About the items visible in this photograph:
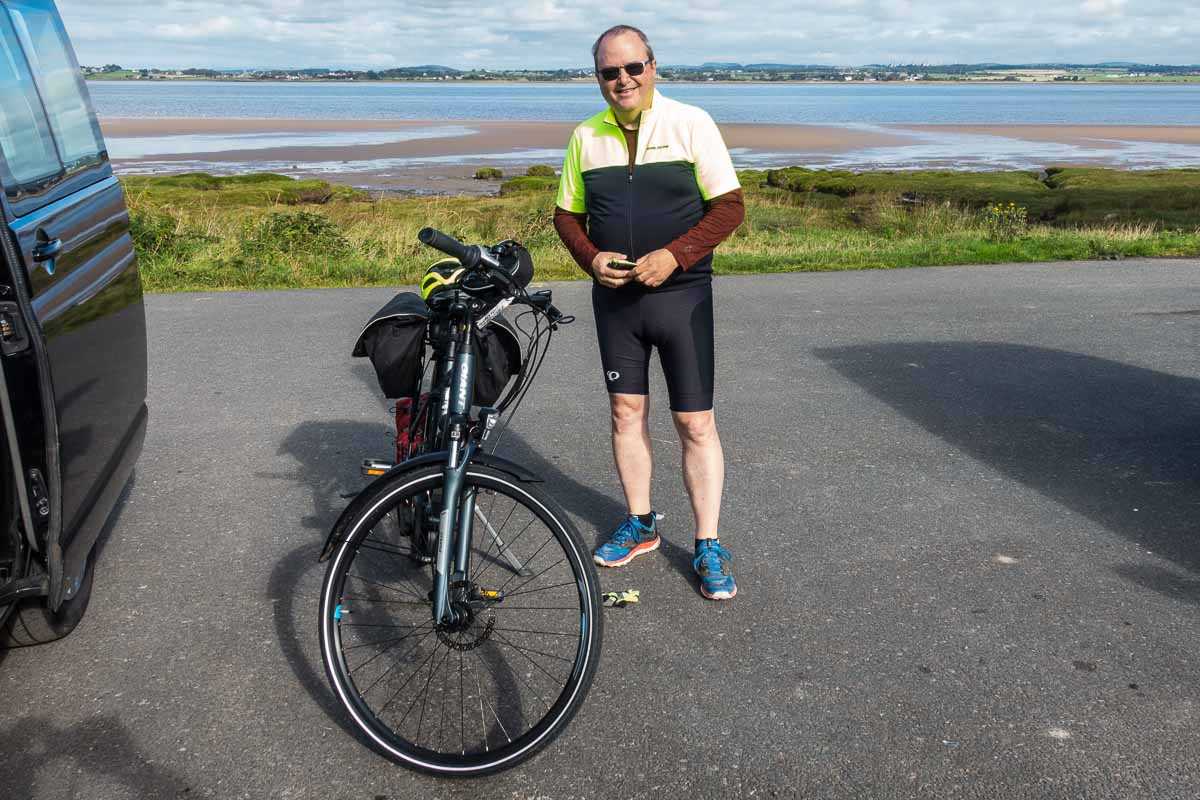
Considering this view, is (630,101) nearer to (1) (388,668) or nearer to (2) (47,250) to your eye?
(2) (47,250)

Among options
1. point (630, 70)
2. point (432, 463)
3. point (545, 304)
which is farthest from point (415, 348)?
point (630, 70)

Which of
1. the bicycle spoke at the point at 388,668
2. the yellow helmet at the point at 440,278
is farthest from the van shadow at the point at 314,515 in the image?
the yellow helmet at the point at 440,278

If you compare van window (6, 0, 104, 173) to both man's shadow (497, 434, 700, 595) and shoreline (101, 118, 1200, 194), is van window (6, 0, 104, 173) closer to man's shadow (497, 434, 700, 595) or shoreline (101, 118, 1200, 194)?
man's shadow (497, 434, 700, 595)

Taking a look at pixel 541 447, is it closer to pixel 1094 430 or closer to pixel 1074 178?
pixel 1094 430

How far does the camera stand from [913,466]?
5.87 m

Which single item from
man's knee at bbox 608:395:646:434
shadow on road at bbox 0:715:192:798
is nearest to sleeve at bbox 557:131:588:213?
man's knee at bbox 608:395:646:434

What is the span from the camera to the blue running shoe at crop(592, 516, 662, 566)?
4.59 meters

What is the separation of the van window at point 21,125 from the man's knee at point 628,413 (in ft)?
7.24

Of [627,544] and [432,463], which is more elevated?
[432,463]

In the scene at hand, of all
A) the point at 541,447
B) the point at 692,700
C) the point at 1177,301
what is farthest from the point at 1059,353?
the point at 692,700

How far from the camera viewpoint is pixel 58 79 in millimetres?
4266

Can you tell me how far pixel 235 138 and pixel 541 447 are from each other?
62.7 metres

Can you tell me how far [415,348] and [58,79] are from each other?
1873 millimetres

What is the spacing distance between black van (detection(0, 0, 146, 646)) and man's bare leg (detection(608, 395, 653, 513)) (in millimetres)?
1945
